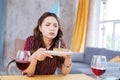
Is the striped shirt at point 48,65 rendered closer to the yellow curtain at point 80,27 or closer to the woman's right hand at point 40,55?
the woman's right hand at point 40,55

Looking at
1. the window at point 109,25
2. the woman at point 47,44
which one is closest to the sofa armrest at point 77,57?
the window at point 109,25

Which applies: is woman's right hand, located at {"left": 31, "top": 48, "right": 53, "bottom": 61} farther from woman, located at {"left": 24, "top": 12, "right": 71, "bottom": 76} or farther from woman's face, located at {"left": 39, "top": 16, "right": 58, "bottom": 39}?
woman's face, located at {"left": 39, "top": 16, "right": 58, "bottom": 39}

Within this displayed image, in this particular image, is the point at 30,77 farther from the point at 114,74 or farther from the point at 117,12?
the point at 117,12

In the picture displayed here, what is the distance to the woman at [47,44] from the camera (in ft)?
5.29

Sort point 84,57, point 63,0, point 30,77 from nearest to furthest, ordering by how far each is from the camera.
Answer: point 30,77
point 84,57
point 63,0

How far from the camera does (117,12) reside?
15.6 feet

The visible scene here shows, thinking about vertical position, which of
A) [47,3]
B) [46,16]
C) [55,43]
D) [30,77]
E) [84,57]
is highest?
[47,3]

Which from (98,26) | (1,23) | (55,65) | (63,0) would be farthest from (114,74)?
(63,0)

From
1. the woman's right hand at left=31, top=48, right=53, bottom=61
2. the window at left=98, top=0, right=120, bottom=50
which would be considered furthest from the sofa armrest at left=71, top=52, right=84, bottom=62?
the woman's right hand at left=31, top=48, right=53, bottom=61

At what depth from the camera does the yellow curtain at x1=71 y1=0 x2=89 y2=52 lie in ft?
18.2

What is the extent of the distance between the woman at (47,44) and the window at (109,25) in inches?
123

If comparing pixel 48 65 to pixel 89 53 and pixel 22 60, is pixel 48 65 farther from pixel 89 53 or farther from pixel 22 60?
pixel 89 53

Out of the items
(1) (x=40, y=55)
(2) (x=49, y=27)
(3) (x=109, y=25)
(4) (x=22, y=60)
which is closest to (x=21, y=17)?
(3) (x=109, y=25)

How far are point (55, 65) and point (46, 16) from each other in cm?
39
